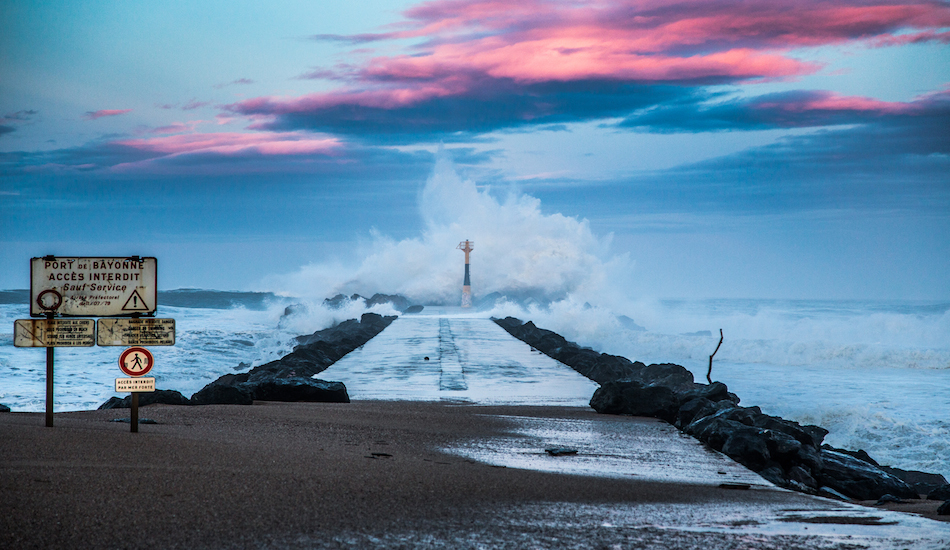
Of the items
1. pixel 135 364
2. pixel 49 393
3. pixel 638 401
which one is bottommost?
pixel 638 401

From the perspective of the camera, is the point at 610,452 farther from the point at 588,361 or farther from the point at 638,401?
the point at 588,361

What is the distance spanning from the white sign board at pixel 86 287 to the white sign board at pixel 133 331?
70mm

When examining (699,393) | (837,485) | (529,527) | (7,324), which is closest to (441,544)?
(529,527)

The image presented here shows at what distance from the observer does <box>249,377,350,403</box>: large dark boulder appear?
8.91 m

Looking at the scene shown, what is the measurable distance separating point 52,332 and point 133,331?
23.5 inches

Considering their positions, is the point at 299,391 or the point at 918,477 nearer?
the point at 918,477

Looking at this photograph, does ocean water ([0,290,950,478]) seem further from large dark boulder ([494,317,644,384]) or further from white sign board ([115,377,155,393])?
white sign board ([115,377,155,393])

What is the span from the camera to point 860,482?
6344 millimetres

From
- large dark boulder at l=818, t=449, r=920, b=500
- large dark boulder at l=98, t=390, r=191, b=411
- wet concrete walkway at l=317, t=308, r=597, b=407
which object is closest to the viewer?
large dark boulder at l=818, t=449, r=920, b=500

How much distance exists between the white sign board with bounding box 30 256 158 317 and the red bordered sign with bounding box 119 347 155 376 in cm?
29

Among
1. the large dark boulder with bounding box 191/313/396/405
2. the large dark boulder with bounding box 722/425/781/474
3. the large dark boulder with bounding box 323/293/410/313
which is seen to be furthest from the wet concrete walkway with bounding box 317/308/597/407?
the large dark boulder with bounding box 323/293/410/313

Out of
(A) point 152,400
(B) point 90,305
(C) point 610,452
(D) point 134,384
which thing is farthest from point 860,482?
(A) point 152,400

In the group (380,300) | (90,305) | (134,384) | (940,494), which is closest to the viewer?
(134,384)

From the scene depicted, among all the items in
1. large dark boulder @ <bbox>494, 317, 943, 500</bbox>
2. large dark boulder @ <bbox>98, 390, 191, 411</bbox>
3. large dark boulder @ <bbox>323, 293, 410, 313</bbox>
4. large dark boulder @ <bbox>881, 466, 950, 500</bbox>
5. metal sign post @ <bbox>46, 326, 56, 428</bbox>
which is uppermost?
large dark boulder @ <bbox>323, 293, 410, 313</bbox>
